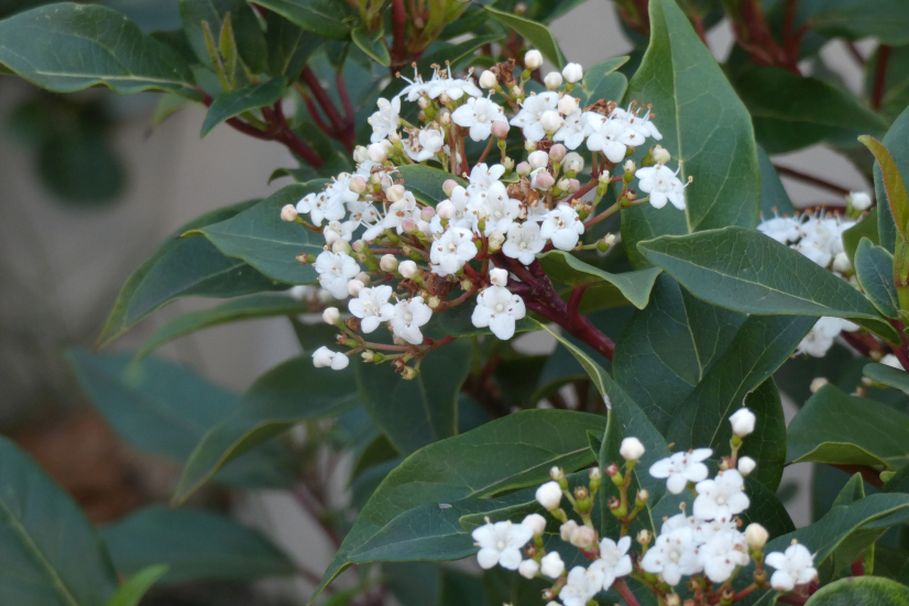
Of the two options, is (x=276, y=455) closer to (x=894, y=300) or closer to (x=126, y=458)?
(x=894, y=300)

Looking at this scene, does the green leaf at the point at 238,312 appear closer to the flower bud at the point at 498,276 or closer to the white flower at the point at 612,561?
the flower bud at the point at 498,276

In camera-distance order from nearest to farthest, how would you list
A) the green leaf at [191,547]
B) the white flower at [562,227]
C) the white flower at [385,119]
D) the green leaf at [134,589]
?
the white flower at [562,227] < the white flower at [385,119] < the green leaf at [134,589] < the green leaf at [191,547]

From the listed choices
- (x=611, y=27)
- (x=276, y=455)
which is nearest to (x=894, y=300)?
(x=276, y=455)

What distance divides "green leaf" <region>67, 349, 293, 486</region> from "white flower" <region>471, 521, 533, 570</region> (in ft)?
3.67

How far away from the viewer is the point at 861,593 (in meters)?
0.59

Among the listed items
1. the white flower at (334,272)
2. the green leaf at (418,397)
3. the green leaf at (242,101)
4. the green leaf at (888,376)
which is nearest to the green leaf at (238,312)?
the green leaf at (418,397)

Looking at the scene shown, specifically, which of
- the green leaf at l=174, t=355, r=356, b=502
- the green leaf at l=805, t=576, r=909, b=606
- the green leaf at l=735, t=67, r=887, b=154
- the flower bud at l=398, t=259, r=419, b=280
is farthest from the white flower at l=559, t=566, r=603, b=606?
the green leaf at l=735, t=67, r=887, b=154

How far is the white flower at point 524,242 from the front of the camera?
2.26 ft

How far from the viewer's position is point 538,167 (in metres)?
0.71

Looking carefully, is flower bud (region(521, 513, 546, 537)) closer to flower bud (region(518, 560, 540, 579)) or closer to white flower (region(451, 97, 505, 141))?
flower bud (region(518, 560, 540, 579))

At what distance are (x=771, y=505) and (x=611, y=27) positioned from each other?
1.63 metres

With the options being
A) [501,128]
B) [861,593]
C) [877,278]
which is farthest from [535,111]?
[861,593]

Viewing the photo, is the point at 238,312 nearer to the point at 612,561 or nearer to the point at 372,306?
the point at 372,306

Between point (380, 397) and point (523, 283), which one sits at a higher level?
point (523, 283)
